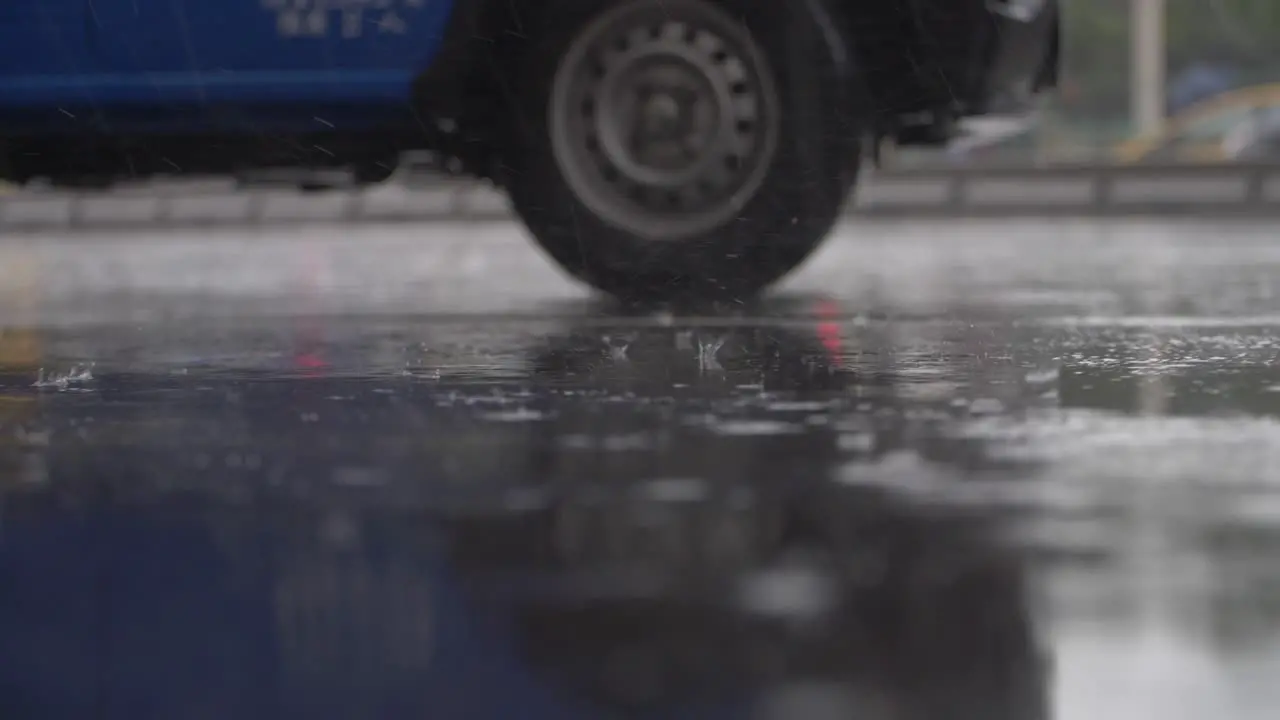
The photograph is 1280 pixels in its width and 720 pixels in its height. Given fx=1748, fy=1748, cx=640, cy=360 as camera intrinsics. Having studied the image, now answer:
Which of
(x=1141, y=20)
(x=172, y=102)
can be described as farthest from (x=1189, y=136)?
(x=172, y=102)

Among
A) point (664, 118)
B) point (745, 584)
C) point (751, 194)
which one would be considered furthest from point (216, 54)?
point (745, 584)

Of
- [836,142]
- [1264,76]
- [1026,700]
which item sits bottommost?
[1026,700]

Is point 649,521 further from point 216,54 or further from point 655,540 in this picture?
point 216,54

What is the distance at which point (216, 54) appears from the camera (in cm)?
491

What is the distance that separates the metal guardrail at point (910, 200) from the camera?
511 inches

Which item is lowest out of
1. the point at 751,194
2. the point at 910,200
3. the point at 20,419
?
the point at 20,419

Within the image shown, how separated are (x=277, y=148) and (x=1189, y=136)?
1837 centimetres

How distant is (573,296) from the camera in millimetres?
6184

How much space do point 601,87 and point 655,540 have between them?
2.88 meters

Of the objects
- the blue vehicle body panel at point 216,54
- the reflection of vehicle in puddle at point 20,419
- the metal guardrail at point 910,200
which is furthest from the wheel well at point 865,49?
the metal guardrail at point 910,200

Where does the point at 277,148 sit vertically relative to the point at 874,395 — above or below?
above

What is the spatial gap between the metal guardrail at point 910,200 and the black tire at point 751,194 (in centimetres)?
648

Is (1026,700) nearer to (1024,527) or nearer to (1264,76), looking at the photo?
(1024,527)

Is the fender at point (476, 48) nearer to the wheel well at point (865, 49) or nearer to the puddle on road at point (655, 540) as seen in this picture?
the wheel well at point (865, 49)
